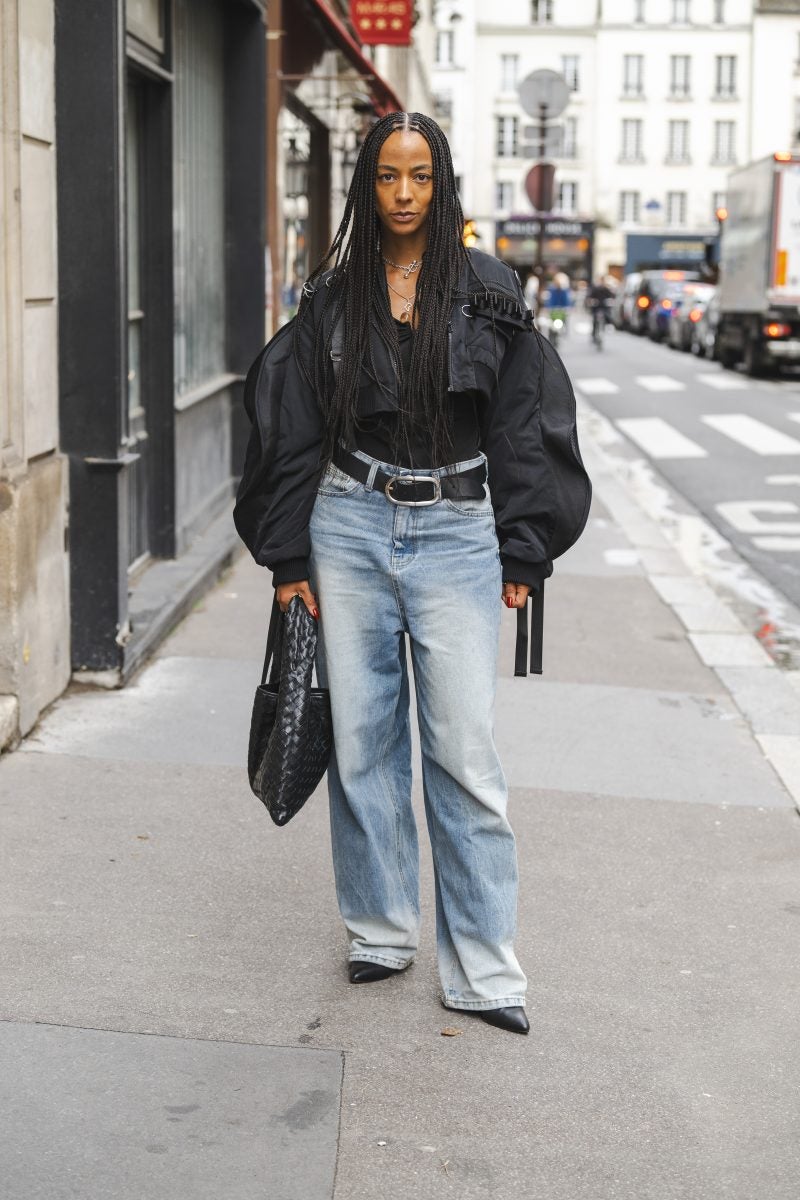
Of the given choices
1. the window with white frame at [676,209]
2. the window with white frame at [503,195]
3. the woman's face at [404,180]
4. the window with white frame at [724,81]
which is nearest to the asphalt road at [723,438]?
the woman's face at [404,180]

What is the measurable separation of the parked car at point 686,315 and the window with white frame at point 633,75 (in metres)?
42.8

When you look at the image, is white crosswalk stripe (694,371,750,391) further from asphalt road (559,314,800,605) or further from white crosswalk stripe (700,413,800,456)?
white crosswalk stripe (700,413,800,456)

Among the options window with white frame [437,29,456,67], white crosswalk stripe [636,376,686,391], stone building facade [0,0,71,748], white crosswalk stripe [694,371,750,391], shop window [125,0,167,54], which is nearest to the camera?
stone building facade [0,0,71,748]

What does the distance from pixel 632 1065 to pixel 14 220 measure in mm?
3331

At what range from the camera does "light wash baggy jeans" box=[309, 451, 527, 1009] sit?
12.5 feet

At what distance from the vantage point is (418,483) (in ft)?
12.3

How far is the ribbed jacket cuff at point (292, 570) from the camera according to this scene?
Result: 3.88 metres

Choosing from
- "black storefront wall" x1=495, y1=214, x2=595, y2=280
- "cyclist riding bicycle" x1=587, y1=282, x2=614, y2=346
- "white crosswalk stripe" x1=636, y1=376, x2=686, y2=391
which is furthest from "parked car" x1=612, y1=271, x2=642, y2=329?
"black storefront wall" x1=495, y1=214, x2=595, y2=280

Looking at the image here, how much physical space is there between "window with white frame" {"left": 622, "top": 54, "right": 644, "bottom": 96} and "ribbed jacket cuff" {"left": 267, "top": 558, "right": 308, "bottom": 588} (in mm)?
83602

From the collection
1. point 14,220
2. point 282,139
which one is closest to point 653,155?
point 282,139

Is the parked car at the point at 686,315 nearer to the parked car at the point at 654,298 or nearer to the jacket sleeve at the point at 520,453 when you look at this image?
the parked car at the point at 654,298

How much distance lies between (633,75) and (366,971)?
83.9 m

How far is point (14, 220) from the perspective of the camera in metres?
5.66

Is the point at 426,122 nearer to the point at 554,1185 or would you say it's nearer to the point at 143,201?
the point at 554,1185
